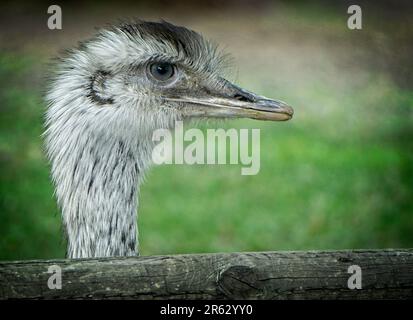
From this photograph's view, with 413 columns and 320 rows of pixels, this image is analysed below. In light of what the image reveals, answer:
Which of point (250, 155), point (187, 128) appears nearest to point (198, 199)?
point (250, 155)

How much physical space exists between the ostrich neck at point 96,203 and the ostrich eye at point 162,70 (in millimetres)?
206

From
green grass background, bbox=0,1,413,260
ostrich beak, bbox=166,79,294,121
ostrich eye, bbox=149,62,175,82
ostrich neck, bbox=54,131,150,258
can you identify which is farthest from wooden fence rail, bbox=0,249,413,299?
green grass background, bbox=0,1,413,260

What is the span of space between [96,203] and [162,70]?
0.38 m

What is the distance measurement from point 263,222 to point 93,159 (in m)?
1.31

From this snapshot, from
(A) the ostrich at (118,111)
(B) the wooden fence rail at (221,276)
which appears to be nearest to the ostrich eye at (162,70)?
(A) the ostrich at (118,111)

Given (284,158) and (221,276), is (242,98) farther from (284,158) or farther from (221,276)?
(284,158)

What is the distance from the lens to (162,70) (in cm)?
211

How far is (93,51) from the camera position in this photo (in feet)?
6.72

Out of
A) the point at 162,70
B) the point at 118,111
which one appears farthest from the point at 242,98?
the point at 118,111

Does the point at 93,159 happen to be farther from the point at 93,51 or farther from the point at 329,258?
the point at 329,258

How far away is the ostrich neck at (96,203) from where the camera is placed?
6.41 ft

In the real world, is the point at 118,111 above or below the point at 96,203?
above

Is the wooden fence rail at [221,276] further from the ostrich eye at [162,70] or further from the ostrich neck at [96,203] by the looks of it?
the ostrich eye at [162,70]

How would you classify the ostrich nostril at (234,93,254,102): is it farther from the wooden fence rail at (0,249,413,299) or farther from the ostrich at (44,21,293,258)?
the wooden fence rail at (0,249,413,299)
